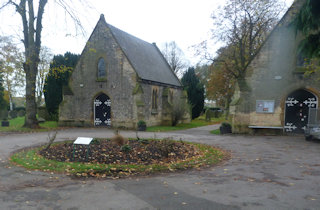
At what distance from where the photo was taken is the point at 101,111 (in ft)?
72.1

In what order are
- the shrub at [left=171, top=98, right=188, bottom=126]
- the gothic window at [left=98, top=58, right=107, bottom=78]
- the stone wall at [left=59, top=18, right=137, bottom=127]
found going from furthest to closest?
the shrub at [left=171, top=98, right=188, bottom=126] → the gothic window at [left=98, top=58, right=107, bottom=78] → the stone wall at [left=59, top=18, right=137, bottom=127]

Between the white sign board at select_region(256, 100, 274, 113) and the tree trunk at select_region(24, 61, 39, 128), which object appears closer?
the white sign board at select_region(256, 100, 274, 113)

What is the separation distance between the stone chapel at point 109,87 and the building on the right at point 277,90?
8331mm

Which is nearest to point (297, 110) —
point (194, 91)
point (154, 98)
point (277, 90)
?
point (277, 90)

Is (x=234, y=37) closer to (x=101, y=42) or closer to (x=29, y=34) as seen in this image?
(x=101, y=42)

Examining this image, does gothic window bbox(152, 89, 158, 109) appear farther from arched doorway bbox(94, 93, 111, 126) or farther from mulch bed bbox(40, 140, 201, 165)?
mulch bed bbox(40, 140, 201, 165)

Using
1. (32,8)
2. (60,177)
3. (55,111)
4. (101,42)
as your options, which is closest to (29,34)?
(32,8)

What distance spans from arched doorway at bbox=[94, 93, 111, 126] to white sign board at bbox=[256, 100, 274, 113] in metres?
12.8

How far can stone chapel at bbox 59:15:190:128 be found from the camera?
20.4 m

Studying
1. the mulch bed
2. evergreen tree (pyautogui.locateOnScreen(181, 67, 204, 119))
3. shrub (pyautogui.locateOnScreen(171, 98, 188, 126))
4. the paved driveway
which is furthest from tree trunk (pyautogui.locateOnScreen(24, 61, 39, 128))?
evergreen tree (pyautogui.locateOnScreen(181, 67, 204, 119))

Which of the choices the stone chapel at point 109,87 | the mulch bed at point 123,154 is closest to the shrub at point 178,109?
the stone chapel at point 109,87

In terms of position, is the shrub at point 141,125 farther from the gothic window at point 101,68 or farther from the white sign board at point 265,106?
the white sign board at point 265,106

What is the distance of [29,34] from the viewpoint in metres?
18.1

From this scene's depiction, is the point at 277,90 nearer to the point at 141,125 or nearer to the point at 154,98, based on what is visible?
the point at 141,125
